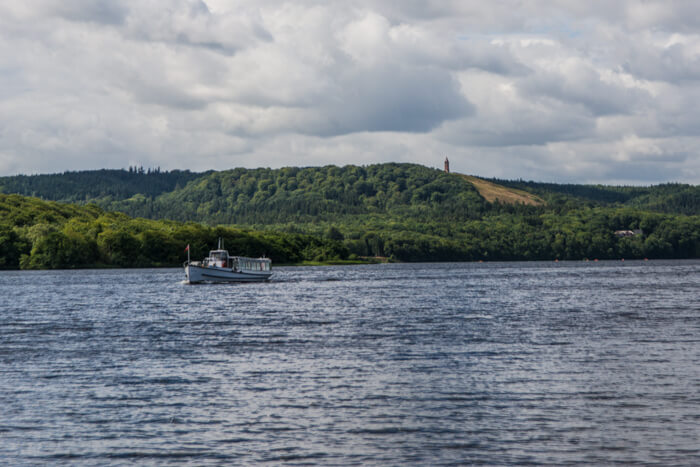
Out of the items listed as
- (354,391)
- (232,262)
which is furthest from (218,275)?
(354,391)

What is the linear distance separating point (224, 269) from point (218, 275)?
1.73m

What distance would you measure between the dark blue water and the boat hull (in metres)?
78.9

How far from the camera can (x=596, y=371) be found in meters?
38.2

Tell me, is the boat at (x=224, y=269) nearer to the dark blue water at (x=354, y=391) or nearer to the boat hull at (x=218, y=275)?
the boat hull at (x=218, y=275)

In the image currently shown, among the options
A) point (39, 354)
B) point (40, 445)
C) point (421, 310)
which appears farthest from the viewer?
point (421, 310)

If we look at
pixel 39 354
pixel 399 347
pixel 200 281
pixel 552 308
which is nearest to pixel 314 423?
pixel 399 347

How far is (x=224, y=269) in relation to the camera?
157 metres

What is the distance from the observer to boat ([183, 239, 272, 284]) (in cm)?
15012

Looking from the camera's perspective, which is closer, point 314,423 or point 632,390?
point 314,423

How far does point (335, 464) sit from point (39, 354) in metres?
31.4

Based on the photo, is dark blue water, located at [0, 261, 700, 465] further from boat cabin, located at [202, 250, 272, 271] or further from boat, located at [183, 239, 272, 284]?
boat cabin, located at [202, 250, 272, 271]

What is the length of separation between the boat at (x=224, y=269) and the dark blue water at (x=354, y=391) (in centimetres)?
7971

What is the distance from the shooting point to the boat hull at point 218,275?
490ft

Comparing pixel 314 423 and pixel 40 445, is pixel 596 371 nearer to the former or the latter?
pixel 314 423
